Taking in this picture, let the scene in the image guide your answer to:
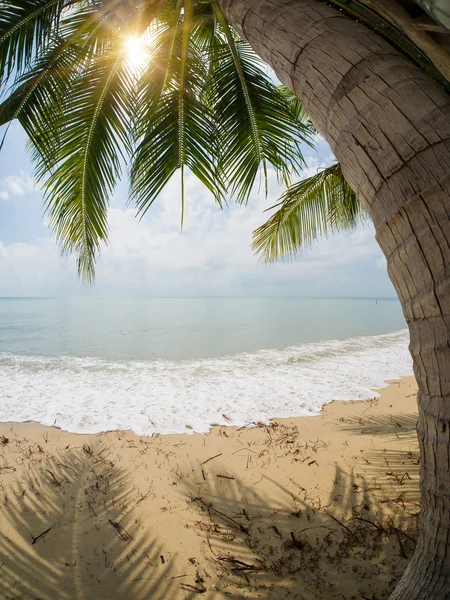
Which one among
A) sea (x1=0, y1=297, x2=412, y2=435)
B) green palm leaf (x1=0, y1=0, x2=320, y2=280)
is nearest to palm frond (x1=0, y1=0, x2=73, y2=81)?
green palm leaf (x1=0, y1=0, x2=320, y2=280)

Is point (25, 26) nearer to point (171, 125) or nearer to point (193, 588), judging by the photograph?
point (171, 125)

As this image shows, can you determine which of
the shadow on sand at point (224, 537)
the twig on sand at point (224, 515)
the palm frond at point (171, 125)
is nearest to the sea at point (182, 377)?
the shadow on sand at point (224, 537)

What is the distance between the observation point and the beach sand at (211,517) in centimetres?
217

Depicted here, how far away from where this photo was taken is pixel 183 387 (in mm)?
7996

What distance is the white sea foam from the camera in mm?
5918

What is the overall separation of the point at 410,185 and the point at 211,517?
107 inches

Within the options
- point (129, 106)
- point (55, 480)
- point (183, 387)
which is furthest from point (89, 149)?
point (183, 387)

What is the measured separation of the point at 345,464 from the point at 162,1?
14.7 feet

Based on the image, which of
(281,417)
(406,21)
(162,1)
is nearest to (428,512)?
(406,21)

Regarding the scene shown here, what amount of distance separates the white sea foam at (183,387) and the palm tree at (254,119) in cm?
286

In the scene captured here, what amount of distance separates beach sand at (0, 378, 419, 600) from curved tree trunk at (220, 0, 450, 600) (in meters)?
1.12

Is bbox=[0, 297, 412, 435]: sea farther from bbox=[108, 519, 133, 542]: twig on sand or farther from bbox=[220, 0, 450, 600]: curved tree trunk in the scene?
bbox=[220, 0, 450, 600]: curved tree trunk

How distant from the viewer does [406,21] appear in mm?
1169

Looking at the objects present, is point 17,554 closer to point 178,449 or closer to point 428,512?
point 178,449
